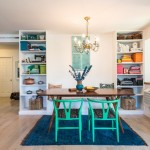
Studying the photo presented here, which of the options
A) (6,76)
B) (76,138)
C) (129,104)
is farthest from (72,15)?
(6,76)

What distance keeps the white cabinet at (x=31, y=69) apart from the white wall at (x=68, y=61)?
0.31 meters

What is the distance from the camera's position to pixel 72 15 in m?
3.66

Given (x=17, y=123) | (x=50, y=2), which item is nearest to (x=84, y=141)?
(x=17, y=123)

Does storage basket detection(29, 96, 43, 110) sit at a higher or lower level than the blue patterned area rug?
higher

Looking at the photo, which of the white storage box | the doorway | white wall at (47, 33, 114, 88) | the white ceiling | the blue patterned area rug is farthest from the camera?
the doorway

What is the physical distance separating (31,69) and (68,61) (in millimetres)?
1163

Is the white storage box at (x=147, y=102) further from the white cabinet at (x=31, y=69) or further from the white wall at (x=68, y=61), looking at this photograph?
the white cabinet at (x=31, y=69)

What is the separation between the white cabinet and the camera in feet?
16.1

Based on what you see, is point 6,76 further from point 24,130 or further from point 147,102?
point 147,102

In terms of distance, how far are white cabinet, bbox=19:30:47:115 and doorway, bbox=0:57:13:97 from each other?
3.52m

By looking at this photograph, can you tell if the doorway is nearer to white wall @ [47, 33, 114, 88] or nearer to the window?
white wall @ [47, 33, 114, 88]

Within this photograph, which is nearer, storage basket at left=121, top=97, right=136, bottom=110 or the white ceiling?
the white ceiling

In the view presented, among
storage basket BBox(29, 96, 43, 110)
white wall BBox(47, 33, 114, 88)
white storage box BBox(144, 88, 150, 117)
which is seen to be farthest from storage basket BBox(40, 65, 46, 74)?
white storage box BBox(144, 88, 150, 117)

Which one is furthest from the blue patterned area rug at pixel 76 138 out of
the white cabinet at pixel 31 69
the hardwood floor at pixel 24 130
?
the white cabinet at pixel 31 69
